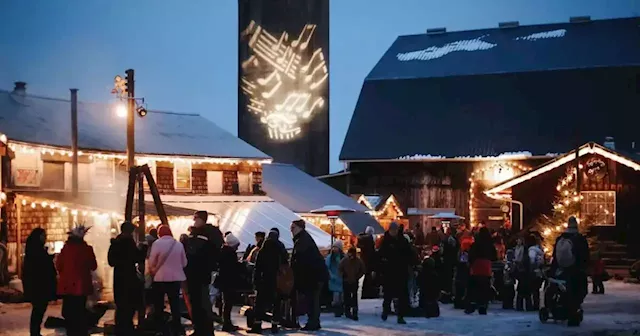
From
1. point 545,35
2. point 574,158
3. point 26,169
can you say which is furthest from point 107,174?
point 545,35

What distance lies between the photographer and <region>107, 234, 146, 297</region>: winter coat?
14016 mm

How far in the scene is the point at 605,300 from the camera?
2288 cm

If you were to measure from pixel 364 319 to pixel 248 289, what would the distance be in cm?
258

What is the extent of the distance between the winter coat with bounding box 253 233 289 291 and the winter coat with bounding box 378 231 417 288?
7.45 ft

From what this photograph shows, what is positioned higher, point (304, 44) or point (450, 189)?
point (304, 44)

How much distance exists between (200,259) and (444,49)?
3983cm

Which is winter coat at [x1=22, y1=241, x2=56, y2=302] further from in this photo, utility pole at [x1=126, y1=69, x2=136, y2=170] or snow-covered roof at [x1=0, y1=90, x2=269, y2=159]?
snow-covered roof at [x1=0, y1=90, x2=269, y2=159]

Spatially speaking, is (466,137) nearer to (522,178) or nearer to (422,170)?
(422,170)

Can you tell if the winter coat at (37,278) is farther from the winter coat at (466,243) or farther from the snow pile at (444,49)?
the snow pile at (444,49)

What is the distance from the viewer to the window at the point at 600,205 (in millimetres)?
34750

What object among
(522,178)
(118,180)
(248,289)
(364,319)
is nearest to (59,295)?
A: (248,289)

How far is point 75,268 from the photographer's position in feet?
45.9

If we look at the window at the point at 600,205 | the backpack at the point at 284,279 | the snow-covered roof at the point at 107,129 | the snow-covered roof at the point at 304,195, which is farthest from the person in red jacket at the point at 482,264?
the snow-covered roof at the point at 304,195

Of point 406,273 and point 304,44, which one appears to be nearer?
point 406,273
